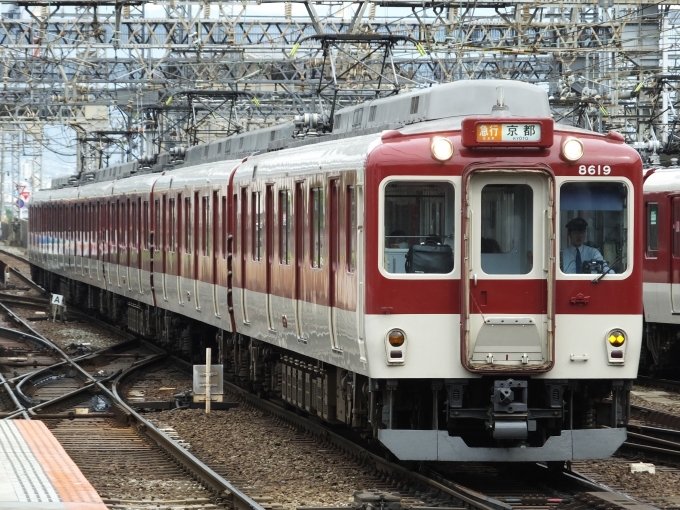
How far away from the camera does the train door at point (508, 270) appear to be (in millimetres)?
10609

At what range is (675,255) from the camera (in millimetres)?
19453

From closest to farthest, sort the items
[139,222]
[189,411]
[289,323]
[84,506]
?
[84,506]
[289,323]
[189,411]
[139,222]

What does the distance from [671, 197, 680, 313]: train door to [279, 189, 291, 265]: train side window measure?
276 inches

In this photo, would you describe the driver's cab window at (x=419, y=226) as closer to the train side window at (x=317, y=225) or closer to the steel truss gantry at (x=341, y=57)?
the train side window at (x=317, y=225)

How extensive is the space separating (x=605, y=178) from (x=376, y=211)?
172 cm

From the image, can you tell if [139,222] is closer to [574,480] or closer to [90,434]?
[90,434]

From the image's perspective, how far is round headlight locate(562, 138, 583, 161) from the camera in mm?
10734

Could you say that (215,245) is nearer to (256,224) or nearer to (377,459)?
(256,224)

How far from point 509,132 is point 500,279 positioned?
1.07 meters

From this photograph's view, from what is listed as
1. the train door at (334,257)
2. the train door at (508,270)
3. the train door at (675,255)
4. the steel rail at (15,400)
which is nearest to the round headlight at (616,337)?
the train door at (508,270)

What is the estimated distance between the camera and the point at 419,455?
1053 cm

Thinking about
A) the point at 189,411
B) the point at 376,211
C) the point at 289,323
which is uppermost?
the point at 376,211

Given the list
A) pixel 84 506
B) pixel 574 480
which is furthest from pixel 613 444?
pixel 84 506

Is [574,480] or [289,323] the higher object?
[289,323]
